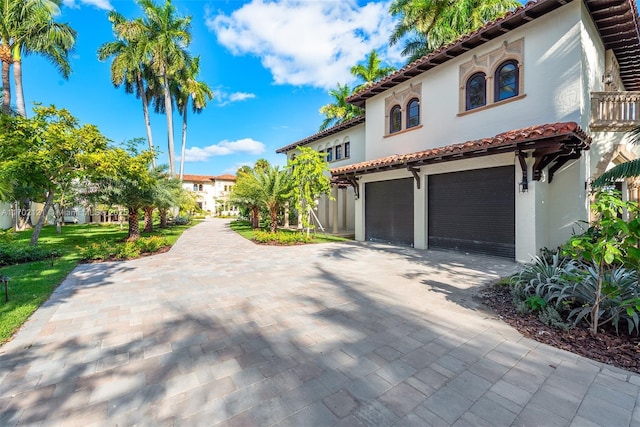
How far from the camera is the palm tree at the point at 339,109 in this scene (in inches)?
1018

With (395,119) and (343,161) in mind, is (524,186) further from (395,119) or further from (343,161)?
(343,161)

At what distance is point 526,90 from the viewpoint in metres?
8.52

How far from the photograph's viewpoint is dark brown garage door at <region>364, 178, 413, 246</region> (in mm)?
11742

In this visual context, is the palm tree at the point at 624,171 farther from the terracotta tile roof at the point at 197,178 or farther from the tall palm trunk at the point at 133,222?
the terracotta tile roof at the point at 197,178

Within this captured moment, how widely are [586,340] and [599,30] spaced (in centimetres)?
1082

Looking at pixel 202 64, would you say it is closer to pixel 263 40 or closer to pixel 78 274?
pixel 263 40

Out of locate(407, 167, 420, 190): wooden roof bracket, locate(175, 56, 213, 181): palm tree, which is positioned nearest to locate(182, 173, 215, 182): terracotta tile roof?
locate(175, 56, 213, 181): palm tree

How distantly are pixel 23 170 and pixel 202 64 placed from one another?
25019 mm

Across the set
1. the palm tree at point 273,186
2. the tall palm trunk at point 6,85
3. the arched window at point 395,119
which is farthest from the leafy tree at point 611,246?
the tall palm trunk at point 6,85

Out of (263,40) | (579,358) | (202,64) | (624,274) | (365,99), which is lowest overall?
(579,358)

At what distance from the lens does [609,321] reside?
12.3 ft

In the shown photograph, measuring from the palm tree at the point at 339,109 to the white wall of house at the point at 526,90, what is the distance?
1440 centimetres

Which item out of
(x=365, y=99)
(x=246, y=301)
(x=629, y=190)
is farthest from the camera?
(x=365, y=99)

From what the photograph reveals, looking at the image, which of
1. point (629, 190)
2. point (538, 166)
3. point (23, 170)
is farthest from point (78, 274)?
point (629, 190)
